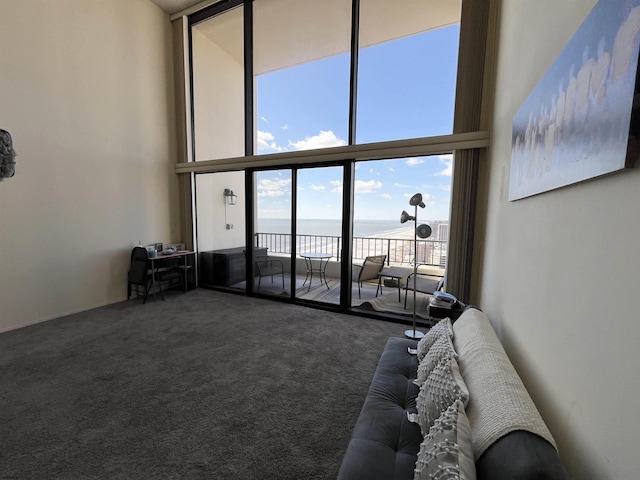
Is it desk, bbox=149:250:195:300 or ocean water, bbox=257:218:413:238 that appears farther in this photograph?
desk, bbox=149:250:195:300

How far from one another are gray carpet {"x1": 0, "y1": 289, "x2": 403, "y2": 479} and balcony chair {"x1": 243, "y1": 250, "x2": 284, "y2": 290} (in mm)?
1369

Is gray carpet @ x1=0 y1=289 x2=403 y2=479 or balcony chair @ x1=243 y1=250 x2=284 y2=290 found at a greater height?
balcony chair @ x1=243 y1=250 x2=284 y2=290

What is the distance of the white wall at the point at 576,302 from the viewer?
741 mm

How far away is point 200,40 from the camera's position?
5219 millimetres

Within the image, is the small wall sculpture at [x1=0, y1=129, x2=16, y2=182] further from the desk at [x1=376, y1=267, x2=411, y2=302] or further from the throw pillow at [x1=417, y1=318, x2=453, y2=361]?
the desk at [x1=376, y1=267, x2=411, y2=302]

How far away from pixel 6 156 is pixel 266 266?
3.53m

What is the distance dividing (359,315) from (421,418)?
2.62 m

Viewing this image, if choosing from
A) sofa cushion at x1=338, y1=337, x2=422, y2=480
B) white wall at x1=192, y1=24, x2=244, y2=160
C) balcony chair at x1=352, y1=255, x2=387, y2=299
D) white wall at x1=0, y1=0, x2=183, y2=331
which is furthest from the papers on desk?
white wall at x1=0, y1=0, x2=183, y2=331

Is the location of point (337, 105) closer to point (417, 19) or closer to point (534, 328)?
point (417, 19)

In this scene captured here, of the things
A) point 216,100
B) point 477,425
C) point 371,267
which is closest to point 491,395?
point 477,425

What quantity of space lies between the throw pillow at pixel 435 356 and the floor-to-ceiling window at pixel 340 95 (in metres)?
2.32

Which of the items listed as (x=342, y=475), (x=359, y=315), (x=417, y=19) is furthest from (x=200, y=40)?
(x=342, y=475)

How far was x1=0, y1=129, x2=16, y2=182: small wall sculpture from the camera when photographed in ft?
10.1

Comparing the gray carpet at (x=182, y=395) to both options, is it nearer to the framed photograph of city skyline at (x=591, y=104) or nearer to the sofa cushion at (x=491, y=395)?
the sofa cushion at (x=491, y=395)
